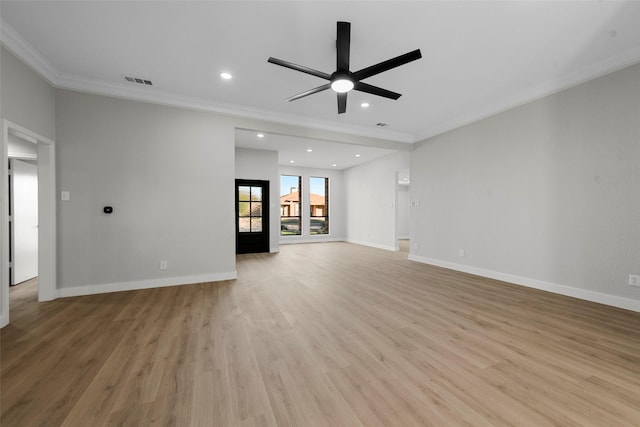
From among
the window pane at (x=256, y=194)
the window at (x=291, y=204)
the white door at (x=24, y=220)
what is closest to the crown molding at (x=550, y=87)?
the window pane at (x=256, y=194)

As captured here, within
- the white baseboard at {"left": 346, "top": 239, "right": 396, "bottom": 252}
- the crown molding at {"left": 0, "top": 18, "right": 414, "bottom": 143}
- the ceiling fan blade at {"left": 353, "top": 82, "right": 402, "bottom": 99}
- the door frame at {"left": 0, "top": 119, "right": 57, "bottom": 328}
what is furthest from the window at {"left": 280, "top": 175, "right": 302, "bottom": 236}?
the ceiling fan blade at {"left": 353, "top": 82, "right": 402, "bottom": 99}

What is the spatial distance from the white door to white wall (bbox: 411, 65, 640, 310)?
23.7ft

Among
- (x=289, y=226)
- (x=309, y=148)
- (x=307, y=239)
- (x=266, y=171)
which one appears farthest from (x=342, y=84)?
(x=307, y=239)

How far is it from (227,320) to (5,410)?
1.42m

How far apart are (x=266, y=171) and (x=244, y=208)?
4.04ft

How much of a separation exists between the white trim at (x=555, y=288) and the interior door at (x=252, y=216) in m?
4.76

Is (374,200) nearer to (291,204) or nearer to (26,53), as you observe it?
(291,204)

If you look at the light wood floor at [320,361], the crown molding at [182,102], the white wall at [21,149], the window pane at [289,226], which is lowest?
the light wood floor at [320,361]

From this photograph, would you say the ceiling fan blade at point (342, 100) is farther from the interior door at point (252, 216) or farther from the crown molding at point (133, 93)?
the interior door at point (252, 216)

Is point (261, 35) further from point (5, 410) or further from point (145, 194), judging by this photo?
point (5, 410)

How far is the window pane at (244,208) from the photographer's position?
23.6 ft

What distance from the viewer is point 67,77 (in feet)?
10.7

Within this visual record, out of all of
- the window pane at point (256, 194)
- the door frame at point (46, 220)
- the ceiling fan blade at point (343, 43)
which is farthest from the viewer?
the window pane at point (256, 194)

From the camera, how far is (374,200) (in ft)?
27.0
